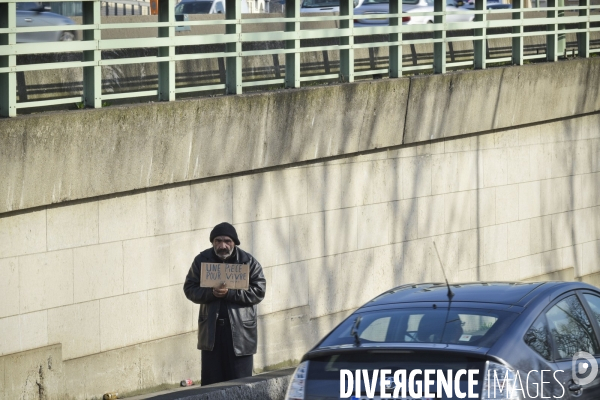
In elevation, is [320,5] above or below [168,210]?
above

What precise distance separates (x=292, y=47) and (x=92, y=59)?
2.85 metres

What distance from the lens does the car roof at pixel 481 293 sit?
6.54 metres

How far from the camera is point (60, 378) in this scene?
9109 millimetres

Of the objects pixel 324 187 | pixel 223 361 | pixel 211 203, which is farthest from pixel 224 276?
pixel 324 187

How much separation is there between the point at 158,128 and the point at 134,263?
3.96ft

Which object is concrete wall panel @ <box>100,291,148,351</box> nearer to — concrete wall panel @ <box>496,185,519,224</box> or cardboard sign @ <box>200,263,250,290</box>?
cardboard sign @ <box>200,263,250,290</box>

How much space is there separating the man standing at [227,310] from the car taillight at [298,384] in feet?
6.60

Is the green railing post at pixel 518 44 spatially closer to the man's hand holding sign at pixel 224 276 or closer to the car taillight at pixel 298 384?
the man's hand holding sign at pixel 224 276

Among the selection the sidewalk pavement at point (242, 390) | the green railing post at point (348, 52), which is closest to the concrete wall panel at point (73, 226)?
the sidewalk pavement at point (242, 390)

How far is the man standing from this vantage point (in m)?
8.23

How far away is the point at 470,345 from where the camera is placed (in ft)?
19.3

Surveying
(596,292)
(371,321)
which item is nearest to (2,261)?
(371,321)

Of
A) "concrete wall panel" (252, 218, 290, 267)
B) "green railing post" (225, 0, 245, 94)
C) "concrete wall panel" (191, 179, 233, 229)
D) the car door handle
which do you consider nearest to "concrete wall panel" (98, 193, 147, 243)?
"concrete wall panel" (191, 179, 233, 229)

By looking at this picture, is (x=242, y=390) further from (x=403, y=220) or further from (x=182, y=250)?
(x=403, y=220)
